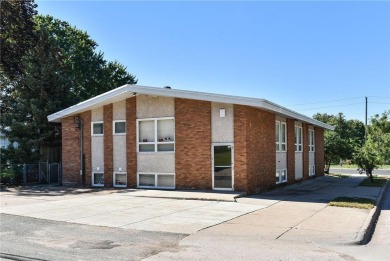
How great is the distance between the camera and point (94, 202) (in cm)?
1368

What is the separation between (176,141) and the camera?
1697 cm

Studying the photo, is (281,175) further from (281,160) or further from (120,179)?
(120,179)

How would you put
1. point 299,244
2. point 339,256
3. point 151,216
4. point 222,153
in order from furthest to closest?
point 222,153, point 151,216, point 299,244, point 339,256

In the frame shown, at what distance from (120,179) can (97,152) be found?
184 cm

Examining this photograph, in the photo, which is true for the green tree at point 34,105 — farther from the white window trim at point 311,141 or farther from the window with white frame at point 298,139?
the white window trim at point 311,141

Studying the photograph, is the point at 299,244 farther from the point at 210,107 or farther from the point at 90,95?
the point at 90,95

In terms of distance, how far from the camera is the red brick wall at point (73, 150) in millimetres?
19641

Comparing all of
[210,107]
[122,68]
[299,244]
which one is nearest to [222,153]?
[210,107]

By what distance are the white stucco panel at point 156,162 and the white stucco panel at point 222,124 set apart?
226 cm

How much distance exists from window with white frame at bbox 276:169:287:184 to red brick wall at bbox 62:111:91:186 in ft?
30.1

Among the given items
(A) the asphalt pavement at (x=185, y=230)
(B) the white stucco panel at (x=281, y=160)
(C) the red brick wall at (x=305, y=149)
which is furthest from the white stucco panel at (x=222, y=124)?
(C) the red brick wall at (x=305, y=149)

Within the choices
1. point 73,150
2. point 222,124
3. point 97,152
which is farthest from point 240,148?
point 73,150

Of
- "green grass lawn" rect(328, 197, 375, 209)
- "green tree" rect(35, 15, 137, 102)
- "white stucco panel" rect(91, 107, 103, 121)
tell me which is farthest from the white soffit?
"green tree" rect(35, 15, 137, 102)

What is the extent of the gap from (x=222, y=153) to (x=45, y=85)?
14.3 meters
